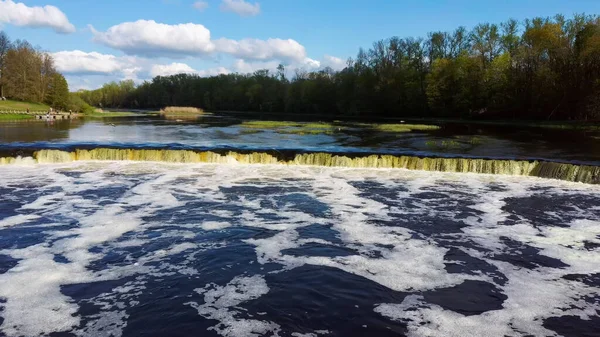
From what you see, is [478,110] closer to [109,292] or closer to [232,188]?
[232,188]

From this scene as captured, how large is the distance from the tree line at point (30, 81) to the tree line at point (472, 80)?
5087 centimetres

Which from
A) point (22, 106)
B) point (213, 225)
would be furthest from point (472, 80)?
point (22, 106)

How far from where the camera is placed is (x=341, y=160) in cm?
2259

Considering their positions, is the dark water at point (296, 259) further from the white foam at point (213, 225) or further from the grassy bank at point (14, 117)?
the grassy bank at point (14, 117)

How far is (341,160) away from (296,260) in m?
13.6

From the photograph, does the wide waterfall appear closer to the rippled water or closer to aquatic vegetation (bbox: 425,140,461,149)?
the rippled water

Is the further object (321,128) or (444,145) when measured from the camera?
(321,128)

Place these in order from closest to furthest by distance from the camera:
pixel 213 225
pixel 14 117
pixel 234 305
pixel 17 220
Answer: pixel 234 305, pixel 213 225, pixel 17 220, pixel 14 117

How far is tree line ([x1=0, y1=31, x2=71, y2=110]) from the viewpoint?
77.4 metres

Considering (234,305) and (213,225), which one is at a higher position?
(213,225)

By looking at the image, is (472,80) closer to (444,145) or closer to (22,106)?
(444,145)

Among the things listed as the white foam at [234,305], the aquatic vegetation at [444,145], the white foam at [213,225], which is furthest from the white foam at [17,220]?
the aquatic vegetation at [444,145]

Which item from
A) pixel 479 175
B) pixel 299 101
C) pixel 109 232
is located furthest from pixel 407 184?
pixel 299 101

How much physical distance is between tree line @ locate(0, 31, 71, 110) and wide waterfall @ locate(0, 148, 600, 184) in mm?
60103
